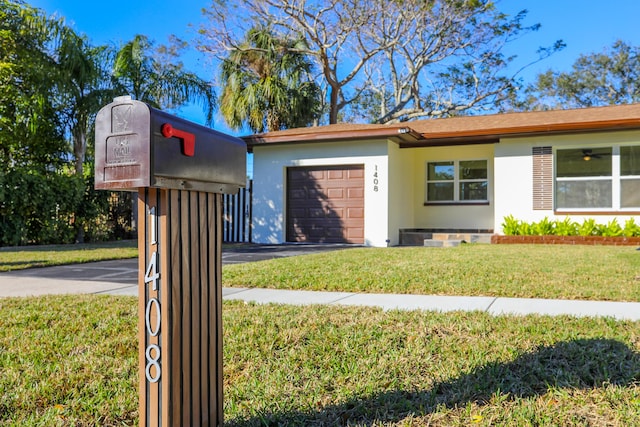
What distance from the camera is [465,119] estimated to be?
15797 millimetres

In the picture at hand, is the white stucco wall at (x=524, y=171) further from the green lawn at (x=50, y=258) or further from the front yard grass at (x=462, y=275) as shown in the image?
the green lawn at (x=50, y=258)

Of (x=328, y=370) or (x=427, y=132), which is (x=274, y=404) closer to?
(x=328, y=370)

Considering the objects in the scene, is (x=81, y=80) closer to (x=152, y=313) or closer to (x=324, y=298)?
(x=324, y=298)

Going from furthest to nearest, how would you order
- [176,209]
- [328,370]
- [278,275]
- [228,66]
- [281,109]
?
[228,66], [281,109], [278,275], [328,370], [176,209]

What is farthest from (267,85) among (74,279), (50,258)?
(74,279)

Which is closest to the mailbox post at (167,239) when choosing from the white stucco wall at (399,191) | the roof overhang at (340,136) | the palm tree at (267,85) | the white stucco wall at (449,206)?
the roof overhang at (340,136)

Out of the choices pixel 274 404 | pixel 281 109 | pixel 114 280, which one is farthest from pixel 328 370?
pixel 281 109

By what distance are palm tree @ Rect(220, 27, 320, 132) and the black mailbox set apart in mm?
18267

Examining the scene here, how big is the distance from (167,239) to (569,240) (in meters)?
12.3

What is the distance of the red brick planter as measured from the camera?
38.8ft

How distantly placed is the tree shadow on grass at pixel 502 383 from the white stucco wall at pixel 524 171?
35.0 ft

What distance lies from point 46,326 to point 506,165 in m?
12.0

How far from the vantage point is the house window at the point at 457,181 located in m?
14.9

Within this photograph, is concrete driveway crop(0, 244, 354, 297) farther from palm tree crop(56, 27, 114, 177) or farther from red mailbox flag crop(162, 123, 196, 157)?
palm tree crop(56, 27, 114, 177)
